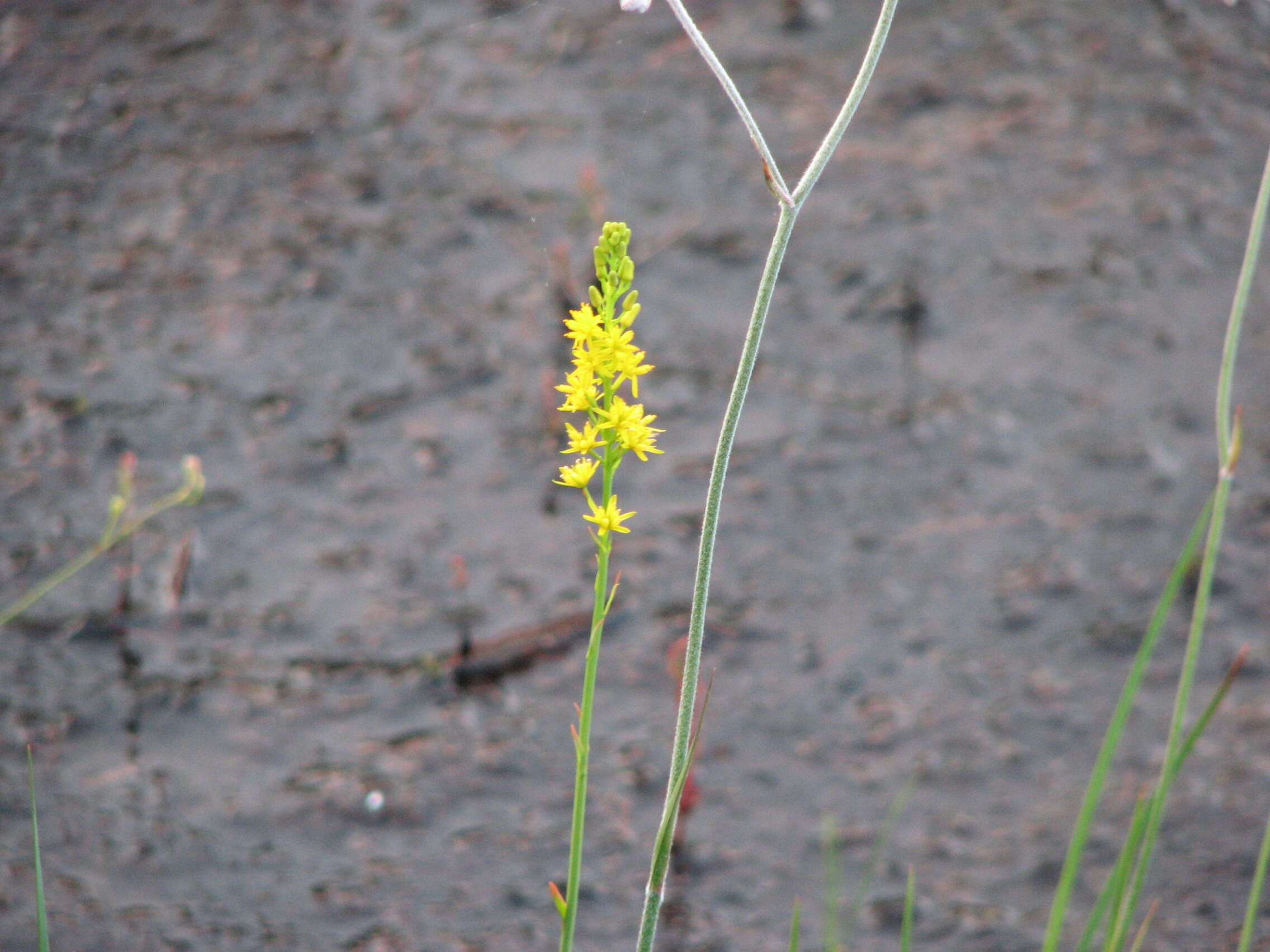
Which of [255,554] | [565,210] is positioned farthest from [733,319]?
[255,554]

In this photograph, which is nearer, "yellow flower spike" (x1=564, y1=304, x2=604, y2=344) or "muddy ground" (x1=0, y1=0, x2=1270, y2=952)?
"yellow flower spike" (x1=564, y1=304, x2=604, y2=344)

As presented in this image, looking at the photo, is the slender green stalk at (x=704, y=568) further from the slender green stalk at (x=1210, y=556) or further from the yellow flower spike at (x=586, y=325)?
the slender green stalk at (x=1210, y=556)

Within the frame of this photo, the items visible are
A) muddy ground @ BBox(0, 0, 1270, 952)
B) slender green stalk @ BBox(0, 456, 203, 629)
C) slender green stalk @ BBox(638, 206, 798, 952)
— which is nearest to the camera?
slender green stalk @ BBox(638, 206, 798, 952)

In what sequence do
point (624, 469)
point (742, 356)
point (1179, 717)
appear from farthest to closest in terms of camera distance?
point (624, 469) < point (1179, 717) < point (742, 356)

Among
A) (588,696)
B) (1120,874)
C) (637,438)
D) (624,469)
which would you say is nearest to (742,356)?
(637,438)

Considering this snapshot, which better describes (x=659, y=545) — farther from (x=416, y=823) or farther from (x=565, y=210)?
(x=565, y=210)

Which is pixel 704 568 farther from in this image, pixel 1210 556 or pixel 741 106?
pixel 1210 556

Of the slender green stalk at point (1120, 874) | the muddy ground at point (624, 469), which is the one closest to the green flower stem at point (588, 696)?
the slender green stalk at point (1120, 874)

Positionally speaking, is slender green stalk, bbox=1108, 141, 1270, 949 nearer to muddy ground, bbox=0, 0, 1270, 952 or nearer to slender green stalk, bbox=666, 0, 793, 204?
slender green stalk, bbox=666, 0, 793, 204

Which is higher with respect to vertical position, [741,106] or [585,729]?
[741,106]

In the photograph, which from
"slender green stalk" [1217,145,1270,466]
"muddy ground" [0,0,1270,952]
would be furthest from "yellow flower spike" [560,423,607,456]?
"muddy ground" [0,0,1270,952]
